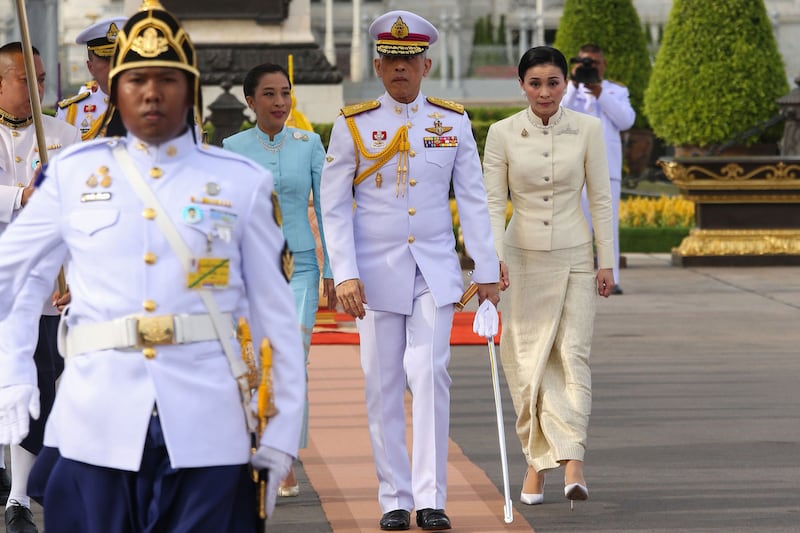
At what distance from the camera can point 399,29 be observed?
729cm

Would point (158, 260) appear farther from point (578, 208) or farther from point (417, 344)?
point (578, 208)

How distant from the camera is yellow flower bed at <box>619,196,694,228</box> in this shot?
69.5 feet

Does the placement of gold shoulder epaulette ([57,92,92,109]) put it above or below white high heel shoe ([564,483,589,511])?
Answer: above

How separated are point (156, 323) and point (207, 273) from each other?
17cm

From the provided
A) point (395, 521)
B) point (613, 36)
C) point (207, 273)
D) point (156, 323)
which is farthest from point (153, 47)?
point (613, 36)

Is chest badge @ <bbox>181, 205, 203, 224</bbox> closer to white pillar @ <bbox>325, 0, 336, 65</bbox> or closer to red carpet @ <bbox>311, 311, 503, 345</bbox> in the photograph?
red carpet @ <bbox>311, 311, 503, 345</bbox>

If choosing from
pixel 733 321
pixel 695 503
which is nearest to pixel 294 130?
pixel 695 503

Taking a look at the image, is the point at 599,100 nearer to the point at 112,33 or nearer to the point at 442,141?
the point at 112,33

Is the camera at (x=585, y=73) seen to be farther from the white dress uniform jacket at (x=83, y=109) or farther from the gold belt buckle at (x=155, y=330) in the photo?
the gold belt buckle at (x=155, y=330)

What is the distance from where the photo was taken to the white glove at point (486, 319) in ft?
24.6

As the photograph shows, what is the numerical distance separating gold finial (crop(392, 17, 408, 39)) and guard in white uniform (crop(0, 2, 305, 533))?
2810 millimetres

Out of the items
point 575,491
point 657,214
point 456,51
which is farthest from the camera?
point 456,51

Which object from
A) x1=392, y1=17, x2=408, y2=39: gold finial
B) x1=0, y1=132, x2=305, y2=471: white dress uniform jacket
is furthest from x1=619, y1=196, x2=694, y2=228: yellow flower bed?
x1=0, y1=132, x2=305, y2=471: white dress uniform jacket

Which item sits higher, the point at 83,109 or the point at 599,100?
the point at 83,109
